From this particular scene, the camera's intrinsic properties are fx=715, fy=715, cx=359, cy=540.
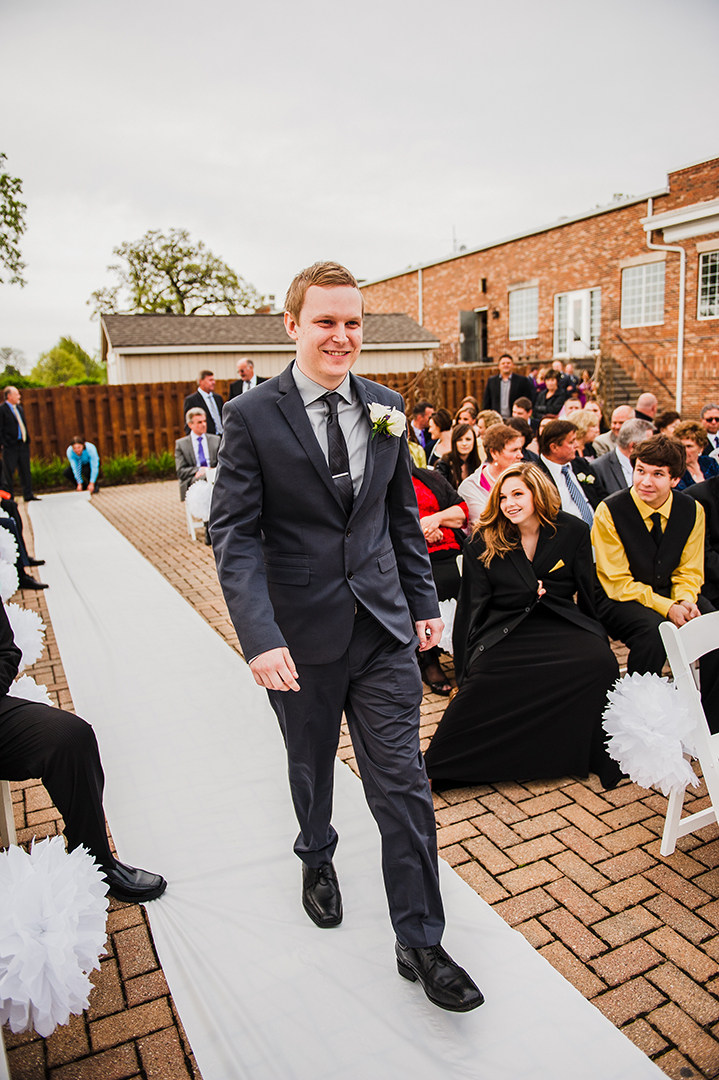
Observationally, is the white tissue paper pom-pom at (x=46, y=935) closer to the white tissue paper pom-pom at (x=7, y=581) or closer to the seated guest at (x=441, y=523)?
the white tissue paper pom-pom at (x=7, y=581)

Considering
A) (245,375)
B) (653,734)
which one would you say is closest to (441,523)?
(653,734)

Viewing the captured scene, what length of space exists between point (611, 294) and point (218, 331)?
12.5 meters

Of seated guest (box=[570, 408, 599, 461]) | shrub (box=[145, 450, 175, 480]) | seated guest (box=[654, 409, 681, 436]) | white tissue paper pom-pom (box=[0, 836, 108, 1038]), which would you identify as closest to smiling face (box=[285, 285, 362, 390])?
white tissue paper pom-pom (box=[0, 836, 108, 1038])

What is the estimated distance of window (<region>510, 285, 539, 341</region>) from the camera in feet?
81.7

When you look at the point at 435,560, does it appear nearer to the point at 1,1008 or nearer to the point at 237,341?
the point at 1,1008

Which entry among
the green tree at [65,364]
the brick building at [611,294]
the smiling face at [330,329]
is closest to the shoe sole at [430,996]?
the smiling face at [330,329]

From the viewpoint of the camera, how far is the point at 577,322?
2319 cm

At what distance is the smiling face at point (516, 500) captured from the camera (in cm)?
366

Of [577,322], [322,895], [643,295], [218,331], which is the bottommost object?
[322,895]

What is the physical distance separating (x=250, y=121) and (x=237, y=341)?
11731mm

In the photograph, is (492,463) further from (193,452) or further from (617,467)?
(193,452)

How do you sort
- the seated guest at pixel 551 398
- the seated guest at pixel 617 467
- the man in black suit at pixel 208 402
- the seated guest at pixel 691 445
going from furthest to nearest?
1. the seated guest at pixel 551 398
2. the man in black suit at pixel 208 402
3. the seated guest at pixel 617 467
4. the seated guest at pixel 691 445

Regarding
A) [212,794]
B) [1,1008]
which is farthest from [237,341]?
[1,1008]

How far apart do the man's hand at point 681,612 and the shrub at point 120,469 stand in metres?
14.9
